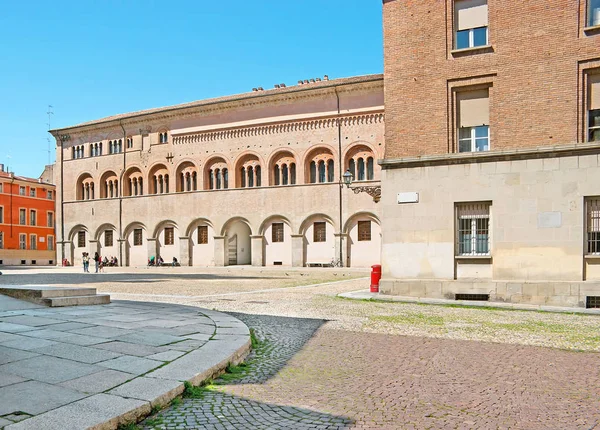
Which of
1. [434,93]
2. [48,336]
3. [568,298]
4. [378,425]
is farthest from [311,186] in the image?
[378,425]

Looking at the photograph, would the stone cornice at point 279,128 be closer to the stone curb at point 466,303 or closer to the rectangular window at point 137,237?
the rectangular window at point 137,237

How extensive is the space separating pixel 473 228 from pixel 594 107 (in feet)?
14.2

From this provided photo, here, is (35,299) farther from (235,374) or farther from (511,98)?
(511,98)

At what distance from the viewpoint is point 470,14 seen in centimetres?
1416

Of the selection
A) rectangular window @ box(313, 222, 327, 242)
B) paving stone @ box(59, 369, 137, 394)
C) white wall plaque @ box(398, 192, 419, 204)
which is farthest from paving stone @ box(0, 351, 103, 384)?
rectangular window @ box(313, 222, 327, 242)

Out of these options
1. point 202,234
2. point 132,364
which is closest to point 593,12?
point 132,364

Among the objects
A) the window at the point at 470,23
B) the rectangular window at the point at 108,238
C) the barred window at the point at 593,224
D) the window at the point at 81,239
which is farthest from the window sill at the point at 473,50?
the window at the point at 81,239

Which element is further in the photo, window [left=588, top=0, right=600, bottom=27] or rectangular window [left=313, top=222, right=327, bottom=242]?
rectangular window [left=313, top=222, right=327, bottom=242]

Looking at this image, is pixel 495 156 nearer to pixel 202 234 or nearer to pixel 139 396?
pixel 139 396

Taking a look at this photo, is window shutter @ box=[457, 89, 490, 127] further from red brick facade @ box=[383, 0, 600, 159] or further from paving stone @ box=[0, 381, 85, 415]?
paving stone @ box=[0, 381, 85, 415]

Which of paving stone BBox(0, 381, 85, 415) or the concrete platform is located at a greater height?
paving stone BBox(0, 381, 85, 415)

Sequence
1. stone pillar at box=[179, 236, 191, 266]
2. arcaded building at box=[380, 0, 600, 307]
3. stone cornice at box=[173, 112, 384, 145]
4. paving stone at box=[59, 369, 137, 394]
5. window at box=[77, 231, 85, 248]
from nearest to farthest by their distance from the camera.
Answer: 1. paving stone at box=[59, 369, 137, 394]
2. arcaded building at box=[380, 0, 600, 307]
3. stone cornice at box=[173, 112, 384, 145]
4. stone pillar at box=[179, 236, 191, 266]
5. window at box=[77, 231, 85, 248]

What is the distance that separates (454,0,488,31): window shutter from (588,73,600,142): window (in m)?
3.28

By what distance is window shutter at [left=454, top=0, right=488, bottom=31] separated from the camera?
46.0 ft
